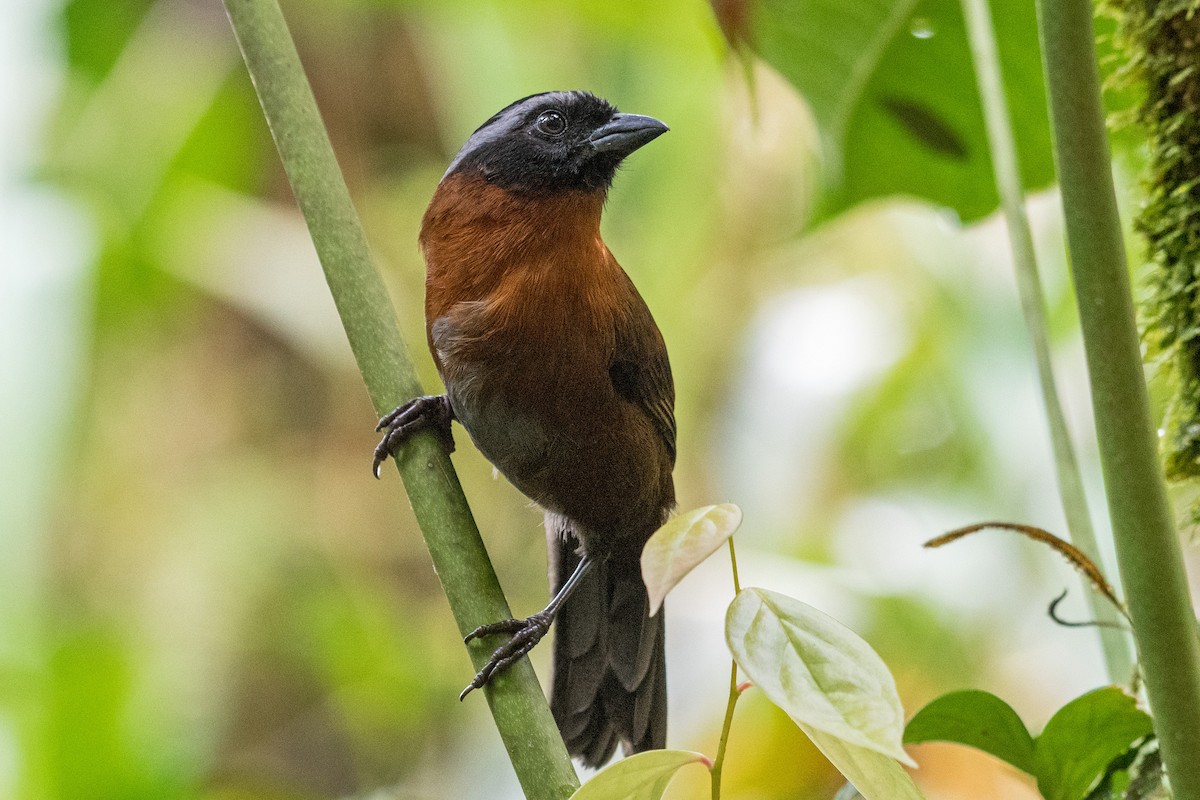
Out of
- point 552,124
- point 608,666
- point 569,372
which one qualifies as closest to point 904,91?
point 552,124

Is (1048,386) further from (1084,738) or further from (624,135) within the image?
(624,135)

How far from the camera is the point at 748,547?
333 cm

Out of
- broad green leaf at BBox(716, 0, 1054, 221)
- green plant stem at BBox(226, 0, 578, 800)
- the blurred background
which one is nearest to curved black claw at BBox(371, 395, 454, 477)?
green plant stem at BBox(226, 0, 578, 800)

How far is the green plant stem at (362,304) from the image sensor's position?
3.62ft

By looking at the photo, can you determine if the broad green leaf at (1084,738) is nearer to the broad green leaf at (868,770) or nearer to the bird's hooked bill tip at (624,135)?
the broad green leaf at (868,770)

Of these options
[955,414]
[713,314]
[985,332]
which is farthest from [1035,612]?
[713,314]

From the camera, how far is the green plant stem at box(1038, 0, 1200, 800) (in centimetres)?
90

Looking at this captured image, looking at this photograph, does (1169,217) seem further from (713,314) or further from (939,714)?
(713,314)

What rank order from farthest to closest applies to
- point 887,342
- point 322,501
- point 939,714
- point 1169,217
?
point 322,501, point 887,342, point 1169,217, point 939,714

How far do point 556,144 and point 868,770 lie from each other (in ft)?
4.45

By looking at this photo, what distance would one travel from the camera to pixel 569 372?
180 centimetres

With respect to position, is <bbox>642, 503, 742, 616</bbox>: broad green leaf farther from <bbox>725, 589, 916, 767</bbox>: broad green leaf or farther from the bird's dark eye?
the bird's dark eye

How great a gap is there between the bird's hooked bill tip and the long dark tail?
74 cm

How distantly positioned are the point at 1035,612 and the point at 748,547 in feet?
2.75
